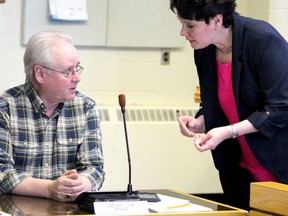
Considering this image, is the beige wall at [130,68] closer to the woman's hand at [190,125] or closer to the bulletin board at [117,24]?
the bulletin board at [117,24]

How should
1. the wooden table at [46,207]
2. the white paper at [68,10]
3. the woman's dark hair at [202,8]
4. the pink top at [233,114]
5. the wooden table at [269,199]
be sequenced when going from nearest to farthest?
the wooden table at [269,199] < the wooden table at [46,207] < the woman's dark hair at [202,8] < the pink top at [233,114] < the white paper at [68,10]

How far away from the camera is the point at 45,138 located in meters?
2.82

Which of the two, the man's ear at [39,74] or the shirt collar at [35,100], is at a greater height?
the man's ear at [39,74]

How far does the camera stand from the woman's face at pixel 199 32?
8.85 feet

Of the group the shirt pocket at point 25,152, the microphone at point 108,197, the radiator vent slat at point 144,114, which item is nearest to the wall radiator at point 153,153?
the radiator vent slat at point 144,114

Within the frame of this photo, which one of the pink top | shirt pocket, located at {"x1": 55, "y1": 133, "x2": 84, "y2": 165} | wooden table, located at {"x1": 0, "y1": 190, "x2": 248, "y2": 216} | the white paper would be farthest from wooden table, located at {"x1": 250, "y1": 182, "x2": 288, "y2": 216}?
the white paper

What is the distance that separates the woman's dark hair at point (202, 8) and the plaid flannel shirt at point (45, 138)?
57 cm

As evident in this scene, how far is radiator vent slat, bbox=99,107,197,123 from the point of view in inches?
188

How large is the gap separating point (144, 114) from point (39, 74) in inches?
81.1

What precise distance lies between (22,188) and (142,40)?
2.38 metres

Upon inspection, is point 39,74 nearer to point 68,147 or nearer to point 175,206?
point 68,147

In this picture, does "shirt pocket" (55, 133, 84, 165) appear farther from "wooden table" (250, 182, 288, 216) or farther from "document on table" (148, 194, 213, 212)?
"wooden table" (250, 182, 288, 216)

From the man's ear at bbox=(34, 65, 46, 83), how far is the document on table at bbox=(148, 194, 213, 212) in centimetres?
72

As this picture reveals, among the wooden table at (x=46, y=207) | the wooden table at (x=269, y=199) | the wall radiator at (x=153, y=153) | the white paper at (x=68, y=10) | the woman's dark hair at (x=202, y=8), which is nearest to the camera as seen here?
the wooden table at (x=269, y=199)
